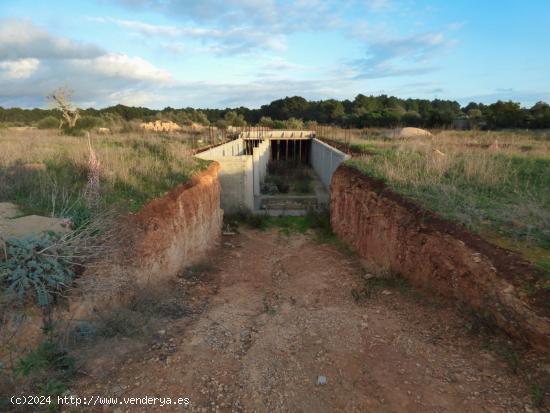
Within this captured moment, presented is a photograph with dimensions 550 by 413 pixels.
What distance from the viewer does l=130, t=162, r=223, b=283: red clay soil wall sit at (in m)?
6.66

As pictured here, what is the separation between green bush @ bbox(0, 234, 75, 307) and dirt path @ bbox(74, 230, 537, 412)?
0.88 meters

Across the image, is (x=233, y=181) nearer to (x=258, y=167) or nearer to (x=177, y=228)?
(x=258, y=167)

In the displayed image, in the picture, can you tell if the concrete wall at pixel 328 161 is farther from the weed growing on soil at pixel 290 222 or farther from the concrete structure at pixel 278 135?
the concrete structure at pixel 278 135

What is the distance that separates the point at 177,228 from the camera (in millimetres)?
8203

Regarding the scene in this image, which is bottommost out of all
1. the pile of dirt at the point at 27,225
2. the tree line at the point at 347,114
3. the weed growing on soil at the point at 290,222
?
the weed growing on soil at the point at 290,222

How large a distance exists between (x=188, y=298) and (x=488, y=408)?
4878 mm

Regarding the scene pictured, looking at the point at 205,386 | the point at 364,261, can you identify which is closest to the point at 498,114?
the point at 364,261

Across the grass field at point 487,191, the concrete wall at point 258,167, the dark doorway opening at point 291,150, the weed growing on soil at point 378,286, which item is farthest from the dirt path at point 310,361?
the dark doorway opening at point 291,150

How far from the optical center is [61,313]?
4.31 meters

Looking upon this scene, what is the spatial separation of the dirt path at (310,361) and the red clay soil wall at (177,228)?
3.48ft

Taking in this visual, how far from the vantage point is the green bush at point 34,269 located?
13.3 ft

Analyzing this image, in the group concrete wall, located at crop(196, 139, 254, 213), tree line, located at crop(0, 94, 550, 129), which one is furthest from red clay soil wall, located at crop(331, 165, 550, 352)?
tree line, located at crop(0, 94, 550, 129)

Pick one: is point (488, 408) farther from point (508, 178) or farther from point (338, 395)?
point (508, 178)

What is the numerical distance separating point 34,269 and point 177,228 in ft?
13.2
